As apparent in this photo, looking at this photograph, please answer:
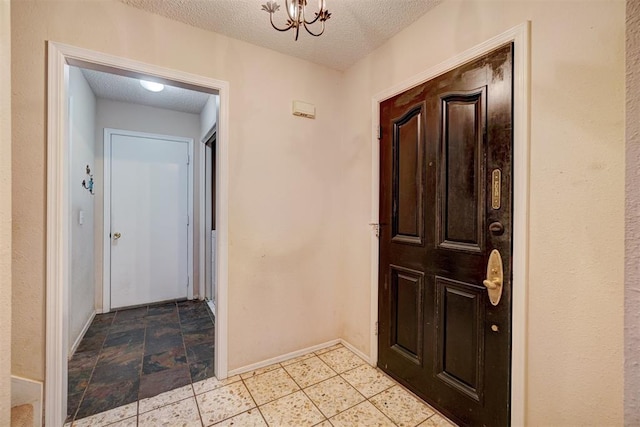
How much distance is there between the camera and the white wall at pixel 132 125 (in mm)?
3156

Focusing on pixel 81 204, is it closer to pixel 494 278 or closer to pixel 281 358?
pixel 281 358

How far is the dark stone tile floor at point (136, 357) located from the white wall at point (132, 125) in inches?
24.4

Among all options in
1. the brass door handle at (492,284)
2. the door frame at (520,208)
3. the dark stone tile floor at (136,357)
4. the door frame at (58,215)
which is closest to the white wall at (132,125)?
the dark stone tile floor at (136,357)

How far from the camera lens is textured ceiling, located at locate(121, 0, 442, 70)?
5.45ft

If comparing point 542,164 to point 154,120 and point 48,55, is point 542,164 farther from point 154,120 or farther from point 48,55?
point 154,120

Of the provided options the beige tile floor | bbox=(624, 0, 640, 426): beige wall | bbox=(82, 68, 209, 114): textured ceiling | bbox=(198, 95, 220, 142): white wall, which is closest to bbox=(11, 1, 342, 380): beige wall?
the beige tile floor

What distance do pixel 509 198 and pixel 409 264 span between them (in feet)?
2.44

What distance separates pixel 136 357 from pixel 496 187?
287 cm

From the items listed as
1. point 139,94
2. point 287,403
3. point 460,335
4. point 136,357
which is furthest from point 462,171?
point 139,94

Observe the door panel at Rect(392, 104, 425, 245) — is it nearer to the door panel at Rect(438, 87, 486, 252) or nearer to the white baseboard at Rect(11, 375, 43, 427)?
the door panel at Rect(438, 87, 486, 252)

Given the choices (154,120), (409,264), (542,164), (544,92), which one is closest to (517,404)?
(409,264)

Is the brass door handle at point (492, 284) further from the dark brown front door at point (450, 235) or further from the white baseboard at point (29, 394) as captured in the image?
the white baseboard at point (29, 394)

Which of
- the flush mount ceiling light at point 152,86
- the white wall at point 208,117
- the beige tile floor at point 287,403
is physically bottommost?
the beige tile floor at point 287,403

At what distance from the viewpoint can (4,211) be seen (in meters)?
0.80
